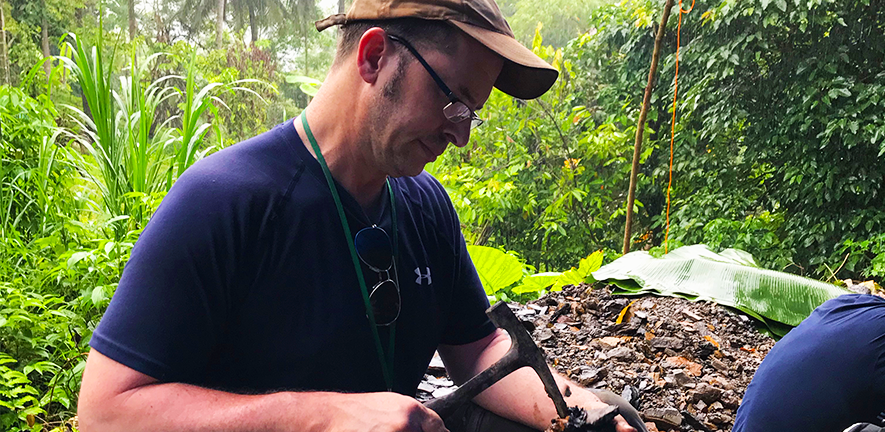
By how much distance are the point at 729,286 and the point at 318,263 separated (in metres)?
3.56

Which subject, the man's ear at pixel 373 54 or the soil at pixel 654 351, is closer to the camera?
the man's ear at pixel 373 54

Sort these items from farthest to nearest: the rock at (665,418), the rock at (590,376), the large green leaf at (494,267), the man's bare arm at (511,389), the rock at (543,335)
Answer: the large green leaf at (494,267), the rock at (543,335), the rock at (590,376), the rock at (665,418), the man's bare arm at (511,389)

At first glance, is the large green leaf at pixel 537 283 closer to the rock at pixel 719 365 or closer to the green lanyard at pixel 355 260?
the rock at pixel 719 365

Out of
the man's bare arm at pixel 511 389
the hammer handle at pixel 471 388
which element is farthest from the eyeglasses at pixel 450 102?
the man's bare arm at pixel 511 389

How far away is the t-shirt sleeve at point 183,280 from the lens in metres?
1.02

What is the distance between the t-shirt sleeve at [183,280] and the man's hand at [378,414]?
0.26 m

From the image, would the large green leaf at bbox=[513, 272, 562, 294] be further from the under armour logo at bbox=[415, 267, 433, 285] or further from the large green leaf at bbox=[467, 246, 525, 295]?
the under armour logo at bbox=[415, 267, 433, 285]

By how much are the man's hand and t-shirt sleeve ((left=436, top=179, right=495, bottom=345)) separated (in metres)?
0.48

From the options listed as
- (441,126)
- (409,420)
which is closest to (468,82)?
(441,126)

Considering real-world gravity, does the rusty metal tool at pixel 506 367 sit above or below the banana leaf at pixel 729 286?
above

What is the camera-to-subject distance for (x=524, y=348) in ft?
4.22

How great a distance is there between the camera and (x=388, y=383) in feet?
4.42

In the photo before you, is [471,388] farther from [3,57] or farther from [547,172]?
[547,172]

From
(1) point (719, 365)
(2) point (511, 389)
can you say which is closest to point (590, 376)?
(1) point (719, 365)
